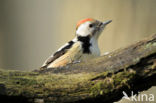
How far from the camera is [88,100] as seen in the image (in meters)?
1.82

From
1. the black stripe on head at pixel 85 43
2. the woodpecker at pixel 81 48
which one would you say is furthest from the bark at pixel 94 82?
the black stripe on head at pixel 85 43

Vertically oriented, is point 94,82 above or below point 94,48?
below

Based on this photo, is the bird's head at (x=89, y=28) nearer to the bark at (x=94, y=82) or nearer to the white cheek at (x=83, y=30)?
the white cheek at (x=83, y=30)

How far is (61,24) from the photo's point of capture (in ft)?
17.2

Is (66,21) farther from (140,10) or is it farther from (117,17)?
(140,10)

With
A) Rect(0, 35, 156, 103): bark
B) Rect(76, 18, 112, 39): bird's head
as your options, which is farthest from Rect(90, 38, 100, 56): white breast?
Rect(0, 35, 156, 103): bark

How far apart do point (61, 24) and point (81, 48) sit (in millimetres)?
2412

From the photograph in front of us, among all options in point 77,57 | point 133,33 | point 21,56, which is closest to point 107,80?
point 77,57

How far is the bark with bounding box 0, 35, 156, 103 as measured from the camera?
1783mm

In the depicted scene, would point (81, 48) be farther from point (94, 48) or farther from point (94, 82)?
point (94, 82)

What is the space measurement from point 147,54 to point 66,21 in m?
3.53

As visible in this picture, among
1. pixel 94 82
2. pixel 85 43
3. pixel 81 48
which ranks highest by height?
pixel 85 43

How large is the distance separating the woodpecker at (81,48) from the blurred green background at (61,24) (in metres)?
1.08

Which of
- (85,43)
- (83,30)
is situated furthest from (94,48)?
(83,30)
